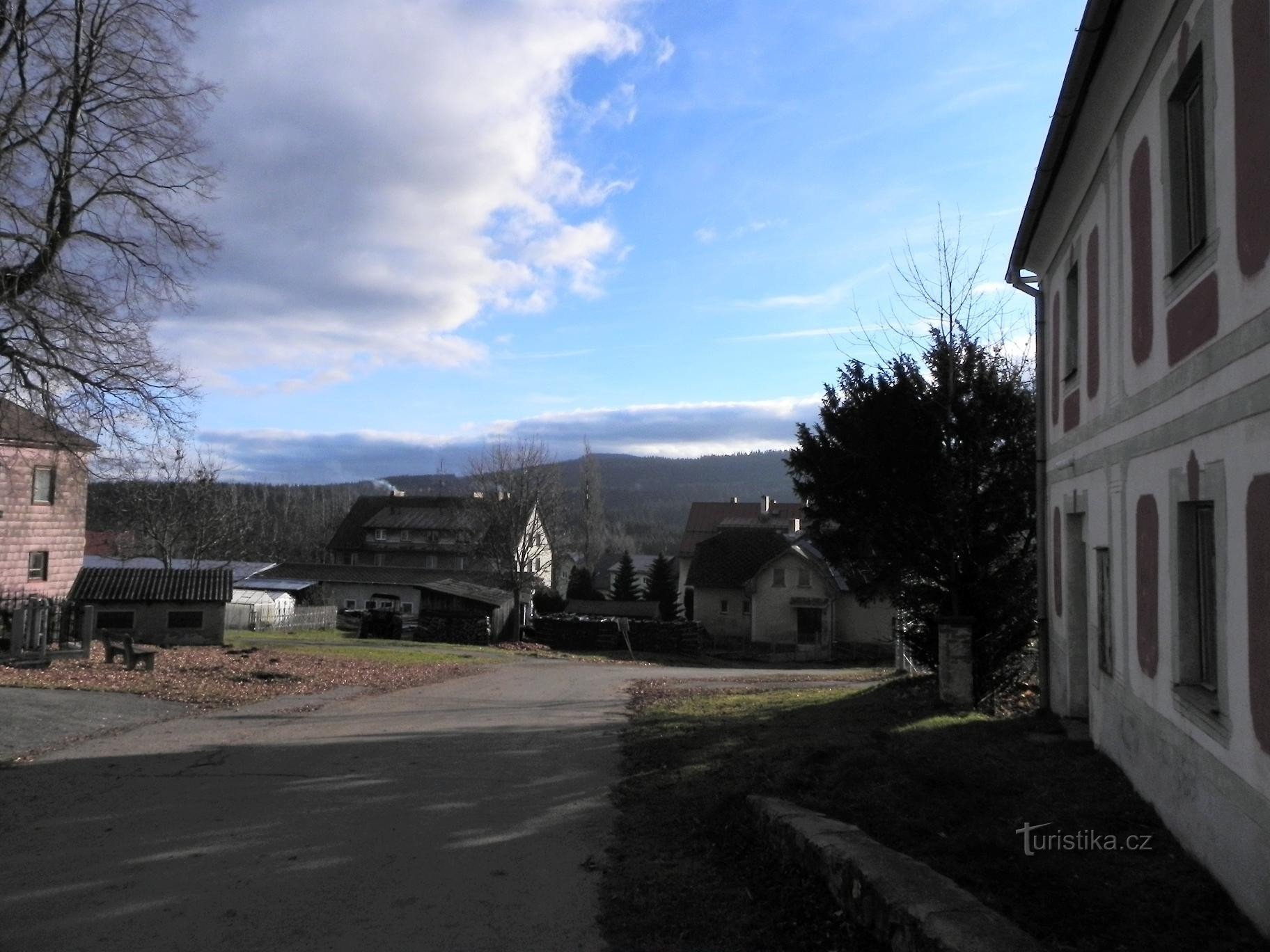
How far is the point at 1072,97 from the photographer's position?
839cm

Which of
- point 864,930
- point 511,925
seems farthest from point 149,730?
point 864,930

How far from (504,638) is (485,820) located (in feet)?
141

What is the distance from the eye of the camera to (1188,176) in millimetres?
6812

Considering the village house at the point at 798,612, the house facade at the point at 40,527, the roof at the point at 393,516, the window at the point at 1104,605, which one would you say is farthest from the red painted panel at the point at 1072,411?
the roof at the point at 393,516

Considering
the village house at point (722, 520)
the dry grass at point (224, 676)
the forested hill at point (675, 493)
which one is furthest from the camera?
the forested hill at point (675, 493)

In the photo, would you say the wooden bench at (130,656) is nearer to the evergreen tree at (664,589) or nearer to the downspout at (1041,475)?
the downspout at (1041,475)

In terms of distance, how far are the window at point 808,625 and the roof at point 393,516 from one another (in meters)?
30.1

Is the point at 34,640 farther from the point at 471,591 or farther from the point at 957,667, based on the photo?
the point at 471,591

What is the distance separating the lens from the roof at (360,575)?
196 feet

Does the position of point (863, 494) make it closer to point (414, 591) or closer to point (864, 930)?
point (864, 930)

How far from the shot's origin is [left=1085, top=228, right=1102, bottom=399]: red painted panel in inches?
375

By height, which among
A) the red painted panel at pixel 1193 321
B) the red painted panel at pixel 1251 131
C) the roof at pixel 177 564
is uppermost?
the red painted panel at pixel 1251 131

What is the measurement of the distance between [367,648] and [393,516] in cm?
4347

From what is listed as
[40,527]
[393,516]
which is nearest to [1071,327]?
[40,527]
